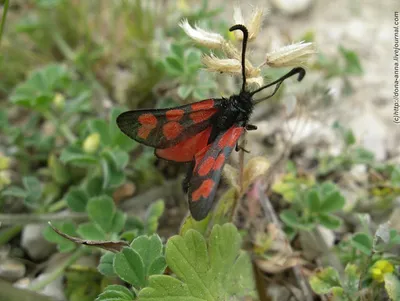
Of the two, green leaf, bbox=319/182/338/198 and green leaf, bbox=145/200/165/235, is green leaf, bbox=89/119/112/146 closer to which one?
green leaf, bbox=145/200/165/235

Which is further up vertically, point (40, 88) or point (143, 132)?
point (40, 88)

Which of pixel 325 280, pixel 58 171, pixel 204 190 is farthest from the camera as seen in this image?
pixel 58 171

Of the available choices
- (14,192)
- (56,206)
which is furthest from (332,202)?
(14,192)

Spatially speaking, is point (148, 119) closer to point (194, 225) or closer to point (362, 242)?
point (194, 225)

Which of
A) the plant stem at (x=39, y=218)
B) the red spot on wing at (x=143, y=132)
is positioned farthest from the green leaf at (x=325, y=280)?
the plant stem at (x=39, y=218)

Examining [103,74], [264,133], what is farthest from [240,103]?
[103,74]

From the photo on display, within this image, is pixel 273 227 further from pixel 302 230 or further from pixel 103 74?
pixel 103 74
